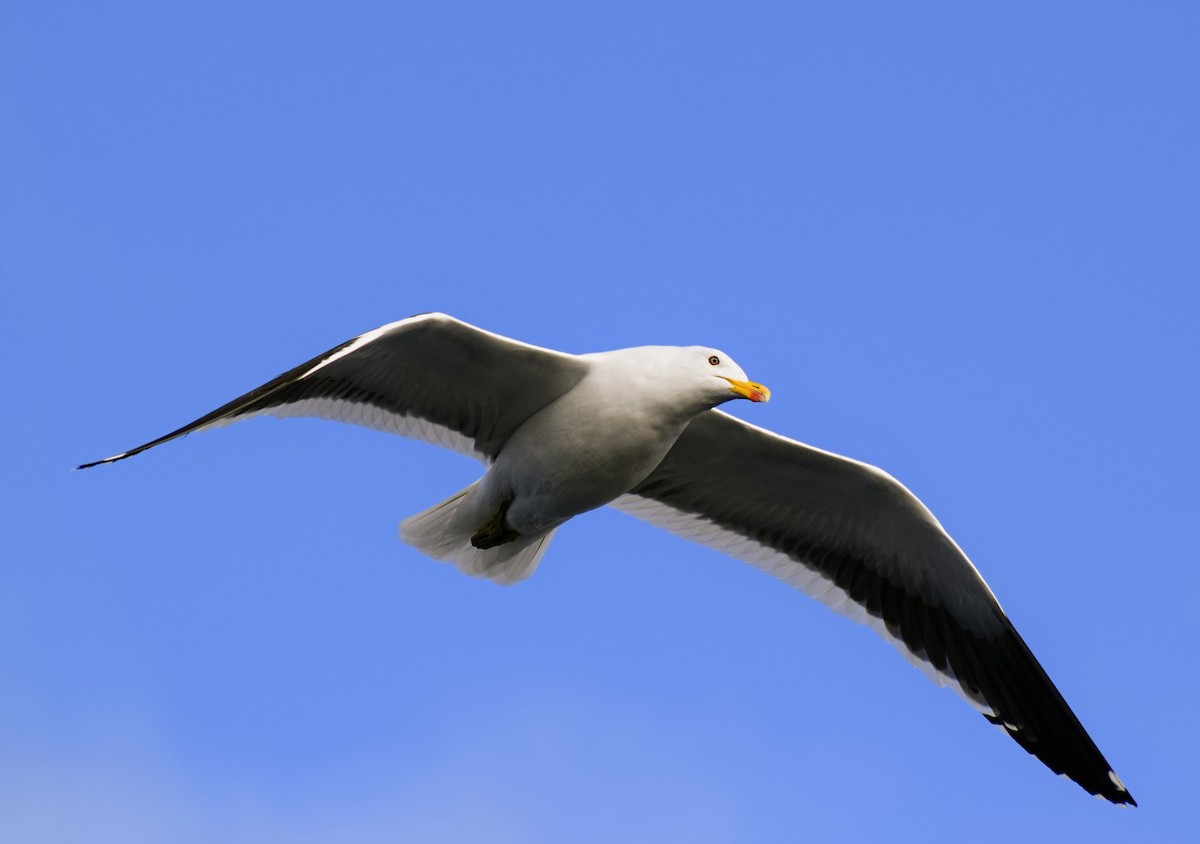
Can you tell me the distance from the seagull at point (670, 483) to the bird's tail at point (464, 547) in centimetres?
1

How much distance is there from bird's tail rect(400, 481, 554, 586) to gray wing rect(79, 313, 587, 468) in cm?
44

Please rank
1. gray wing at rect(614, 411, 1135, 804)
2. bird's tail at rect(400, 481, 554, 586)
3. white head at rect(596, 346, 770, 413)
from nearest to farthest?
1. white head at rect(596, 346, 770, 413)
2. bird's tail at rect(400, 481, 554, 586)
3. gray wing at rect(614, 411, 1135, 804)

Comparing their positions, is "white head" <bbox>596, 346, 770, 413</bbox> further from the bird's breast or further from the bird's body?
the bird's breast

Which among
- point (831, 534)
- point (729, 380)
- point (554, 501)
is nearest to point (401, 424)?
point (554, 501)

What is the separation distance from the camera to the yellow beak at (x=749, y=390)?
858cm

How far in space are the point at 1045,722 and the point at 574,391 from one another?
414cm

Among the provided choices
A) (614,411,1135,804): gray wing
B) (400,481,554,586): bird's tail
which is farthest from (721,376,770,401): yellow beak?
A: (400,481,554,586): bird's tail

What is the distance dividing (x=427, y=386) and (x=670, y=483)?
186 cm

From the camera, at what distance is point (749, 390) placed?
8.59 meters

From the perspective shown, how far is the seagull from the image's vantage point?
341 inches

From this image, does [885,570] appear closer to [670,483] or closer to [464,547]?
[670,483]

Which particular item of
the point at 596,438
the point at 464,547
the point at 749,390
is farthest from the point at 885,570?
the point at 464,547

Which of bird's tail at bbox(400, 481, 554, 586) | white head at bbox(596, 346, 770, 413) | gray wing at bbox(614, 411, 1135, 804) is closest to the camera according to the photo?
white head at bbox(596, 346, 770, 413)

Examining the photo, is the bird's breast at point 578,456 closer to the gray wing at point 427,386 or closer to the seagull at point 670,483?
the seagull at point 670,483
